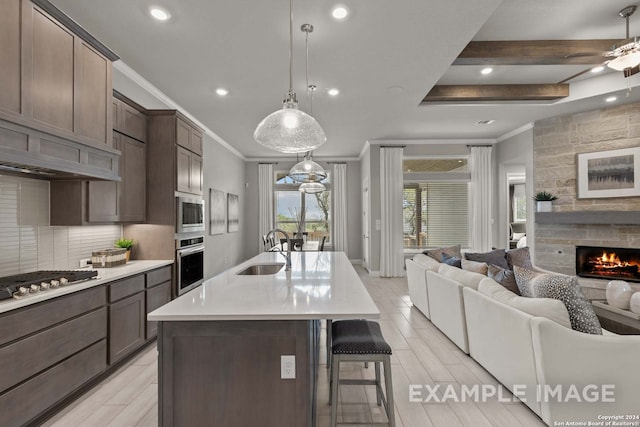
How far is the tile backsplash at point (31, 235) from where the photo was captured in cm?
234

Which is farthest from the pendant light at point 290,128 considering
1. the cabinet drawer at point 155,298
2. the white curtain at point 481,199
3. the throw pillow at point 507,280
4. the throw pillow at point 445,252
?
the white curtain at point 481,199

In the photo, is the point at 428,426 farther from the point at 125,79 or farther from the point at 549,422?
the point at 125,79

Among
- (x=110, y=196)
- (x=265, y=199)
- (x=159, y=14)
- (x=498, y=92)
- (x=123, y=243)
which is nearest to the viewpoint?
(x=159, y=14)

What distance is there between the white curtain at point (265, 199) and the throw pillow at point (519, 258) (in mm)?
5824

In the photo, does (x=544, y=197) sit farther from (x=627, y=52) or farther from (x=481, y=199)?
(x=627, y=52)

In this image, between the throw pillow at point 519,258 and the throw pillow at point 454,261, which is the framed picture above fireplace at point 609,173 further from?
the throw pillow at point 454,261

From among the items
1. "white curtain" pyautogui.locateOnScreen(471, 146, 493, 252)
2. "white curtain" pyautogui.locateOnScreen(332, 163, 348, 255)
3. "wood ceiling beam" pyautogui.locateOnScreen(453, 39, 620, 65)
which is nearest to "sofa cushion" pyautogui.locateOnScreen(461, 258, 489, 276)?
"wood ceiling beam" pyautogui.locateOnScreen(453, 39, 620, 65)

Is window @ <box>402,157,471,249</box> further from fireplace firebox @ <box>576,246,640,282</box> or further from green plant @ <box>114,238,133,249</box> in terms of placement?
green plant @ <box>114,238,133,249</box>

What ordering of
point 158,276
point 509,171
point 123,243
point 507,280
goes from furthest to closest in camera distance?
point 509,171 < point 123,243 < point 158,276 < point 507,280

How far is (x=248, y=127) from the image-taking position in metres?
5.78

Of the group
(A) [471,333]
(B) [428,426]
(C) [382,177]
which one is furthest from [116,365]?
(C) [382,177]

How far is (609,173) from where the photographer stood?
4938 mm

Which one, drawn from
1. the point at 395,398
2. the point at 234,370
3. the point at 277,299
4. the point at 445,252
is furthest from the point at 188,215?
the point at 445,252

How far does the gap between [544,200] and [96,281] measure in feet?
21.3
